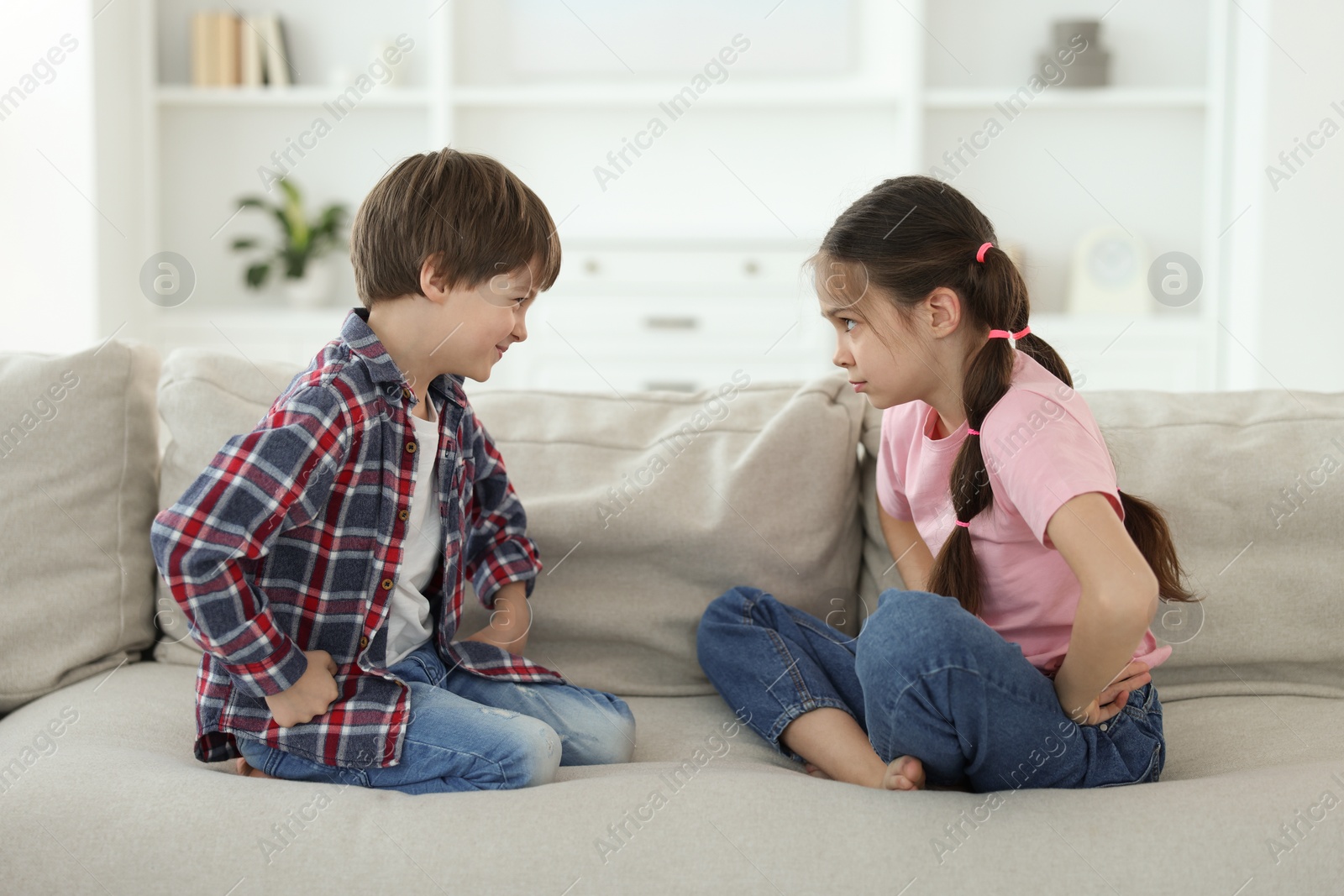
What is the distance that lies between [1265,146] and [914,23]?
108cm

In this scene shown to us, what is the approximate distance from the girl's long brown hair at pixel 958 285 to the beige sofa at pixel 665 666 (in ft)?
0.67

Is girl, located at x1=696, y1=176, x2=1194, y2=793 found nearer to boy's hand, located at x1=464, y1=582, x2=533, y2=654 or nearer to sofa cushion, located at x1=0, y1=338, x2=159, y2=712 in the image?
boy's hand, located at x1=464, y1=582, x2=533, y2=654

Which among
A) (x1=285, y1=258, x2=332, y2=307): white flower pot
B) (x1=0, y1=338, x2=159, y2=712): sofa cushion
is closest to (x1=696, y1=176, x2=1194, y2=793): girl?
(x1=0, y1=338, x2=159, y2=712): sofa cushion

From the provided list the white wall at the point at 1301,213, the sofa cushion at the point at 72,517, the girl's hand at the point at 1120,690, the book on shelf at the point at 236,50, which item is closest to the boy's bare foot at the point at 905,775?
the girl's hand at the point at 1120,690

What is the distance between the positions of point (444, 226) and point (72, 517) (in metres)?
0.57

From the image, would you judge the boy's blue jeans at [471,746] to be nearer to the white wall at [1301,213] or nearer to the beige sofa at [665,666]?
the beige sofa at [665,666]

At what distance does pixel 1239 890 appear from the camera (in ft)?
2.73

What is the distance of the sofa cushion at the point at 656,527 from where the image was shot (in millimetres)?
1274

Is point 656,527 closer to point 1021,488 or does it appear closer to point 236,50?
point 1021,488

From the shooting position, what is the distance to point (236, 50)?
11.6 feet

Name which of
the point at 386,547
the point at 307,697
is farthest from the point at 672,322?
the point at 307,697

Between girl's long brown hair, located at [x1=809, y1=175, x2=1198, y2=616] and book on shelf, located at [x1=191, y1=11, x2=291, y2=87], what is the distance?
9.94 ft

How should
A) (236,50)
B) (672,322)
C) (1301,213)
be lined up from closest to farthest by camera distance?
1. (1301,213)
2. (672,322)
3. (236,50)

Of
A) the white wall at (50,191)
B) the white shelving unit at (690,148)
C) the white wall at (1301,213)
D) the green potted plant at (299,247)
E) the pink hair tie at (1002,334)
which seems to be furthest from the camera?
the green potted plant at (299,247)
